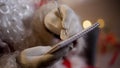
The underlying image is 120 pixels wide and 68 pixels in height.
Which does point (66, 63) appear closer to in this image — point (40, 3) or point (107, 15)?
point (40, 3)

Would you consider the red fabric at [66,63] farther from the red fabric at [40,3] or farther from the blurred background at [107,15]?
the blurred background at [107,15]

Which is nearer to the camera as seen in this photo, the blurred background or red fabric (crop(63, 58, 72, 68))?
red fabric (crop(63, 58, 72, 68))

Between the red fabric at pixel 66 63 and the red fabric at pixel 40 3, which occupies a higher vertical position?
the red fabric at pixel 40 3

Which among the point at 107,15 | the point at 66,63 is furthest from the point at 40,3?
the point at 107,15

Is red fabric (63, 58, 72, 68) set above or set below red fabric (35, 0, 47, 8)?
below

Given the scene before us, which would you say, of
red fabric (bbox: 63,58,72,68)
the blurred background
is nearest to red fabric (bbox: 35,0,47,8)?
red fabric (bbox: 63,58,72,68)

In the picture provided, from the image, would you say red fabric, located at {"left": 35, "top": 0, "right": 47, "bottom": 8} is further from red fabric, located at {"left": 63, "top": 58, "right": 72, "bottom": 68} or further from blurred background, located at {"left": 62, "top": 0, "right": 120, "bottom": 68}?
blurred background, located at {"left": 62, "top": 0, "right": 120, "bottom": 68}

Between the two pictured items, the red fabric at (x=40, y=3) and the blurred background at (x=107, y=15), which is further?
the blurred background at (x=107, y=15)

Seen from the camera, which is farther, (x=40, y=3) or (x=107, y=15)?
(x=107, y=15)

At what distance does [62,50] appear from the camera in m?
0.20

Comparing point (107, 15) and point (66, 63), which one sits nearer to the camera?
point (66, 63)

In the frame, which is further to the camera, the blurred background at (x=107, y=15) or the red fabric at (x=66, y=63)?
the blurred background at (x=107, y=15)

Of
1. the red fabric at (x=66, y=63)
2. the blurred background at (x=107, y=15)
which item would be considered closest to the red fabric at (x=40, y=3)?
the red fabric at (x=66, y=63)

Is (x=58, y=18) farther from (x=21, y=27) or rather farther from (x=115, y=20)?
(x=115, y=20)
